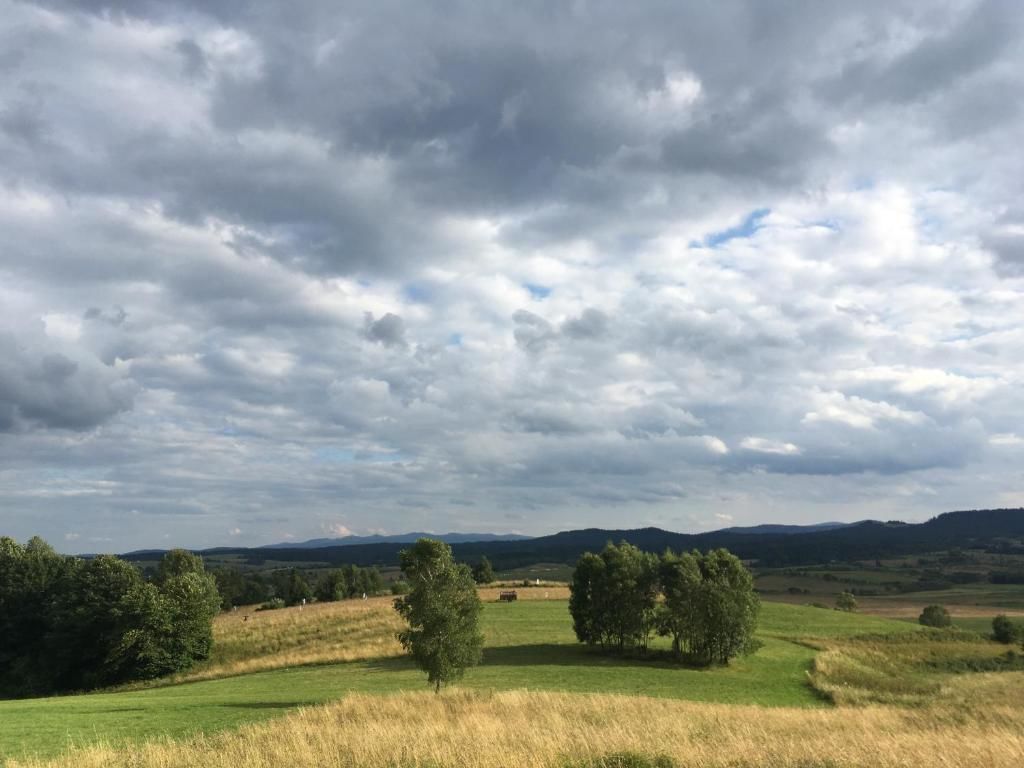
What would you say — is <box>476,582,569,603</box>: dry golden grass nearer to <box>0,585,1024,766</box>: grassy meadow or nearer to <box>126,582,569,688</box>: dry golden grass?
<box>0,585,1024,766</box>: grassy meadow

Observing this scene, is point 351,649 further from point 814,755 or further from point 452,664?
point 814,755

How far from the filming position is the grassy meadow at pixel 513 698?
50.5 feet

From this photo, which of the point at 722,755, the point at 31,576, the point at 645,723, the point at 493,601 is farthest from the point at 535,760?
the point at 31,576

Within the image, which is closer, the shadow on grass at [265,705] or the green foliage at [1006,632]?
the shadow on grass at [265,705]

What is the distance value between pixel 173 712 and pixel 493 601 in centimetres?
6641

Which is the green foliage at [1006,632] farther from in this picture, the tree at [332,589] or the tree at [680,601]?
the tree at [332,589]

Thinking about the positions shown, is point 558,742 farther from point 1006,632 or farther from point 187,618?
point 1006,632

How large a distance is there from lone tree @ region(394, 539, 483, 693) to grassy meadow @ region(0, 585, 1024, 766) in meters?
1.91

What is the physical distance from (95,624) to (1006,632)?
351ft

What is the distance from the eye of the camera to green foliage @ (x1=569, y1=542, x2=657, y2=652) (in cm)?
6450

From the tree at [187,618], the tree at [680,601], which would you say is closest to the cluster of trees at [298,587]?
the tree at [187,618]

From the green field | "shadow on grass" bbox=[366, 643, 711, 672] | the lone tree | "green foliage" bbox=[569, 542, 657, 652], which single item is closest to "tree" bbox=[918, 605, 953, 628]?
the green field

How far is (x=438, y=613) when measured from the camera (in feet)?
118

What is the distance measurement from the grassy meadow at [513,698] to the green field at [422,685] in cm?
21
